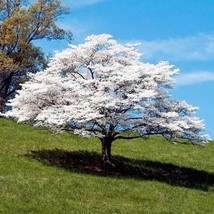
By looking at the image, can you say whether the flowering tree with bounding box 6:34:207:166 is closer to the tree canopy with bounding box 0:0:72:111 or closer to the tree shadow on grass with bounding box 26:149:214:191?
the tree shadow on grass with bounding box 26:149:214:191

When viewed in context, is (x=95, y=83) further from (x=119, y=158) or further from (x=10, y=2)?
(x=10, y=2)

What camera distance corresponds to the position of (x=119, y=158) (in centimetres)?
3397

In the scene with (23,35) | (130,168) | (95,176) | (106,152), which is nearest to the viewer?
(95,176)

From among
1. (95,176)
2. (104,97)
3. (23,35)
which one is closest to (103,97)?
(104,97)

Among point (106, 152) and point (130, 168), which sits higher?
point (106, 152)

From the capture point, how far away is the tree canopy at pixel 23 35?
59406mm

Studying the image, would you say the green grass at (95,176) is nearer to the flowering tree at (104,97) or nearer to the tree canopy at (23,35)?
the flowering tree at (104,97)

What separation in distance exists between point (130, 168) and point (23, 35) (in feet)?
109

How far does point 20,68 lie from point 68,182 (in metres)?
36.5

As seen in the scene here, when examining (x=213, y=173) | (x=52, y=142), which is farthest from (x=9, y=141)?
(x=213, y=173)

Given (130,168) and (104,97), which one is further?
(130,168)

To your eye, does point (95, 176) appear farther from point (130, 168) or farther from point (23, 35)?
point (23, 35)

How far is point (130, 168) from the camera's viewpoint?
31484 mm

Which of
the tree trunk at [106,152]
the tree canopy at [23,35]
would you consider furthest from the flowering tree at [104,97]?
the tree canopy at [23,35]
